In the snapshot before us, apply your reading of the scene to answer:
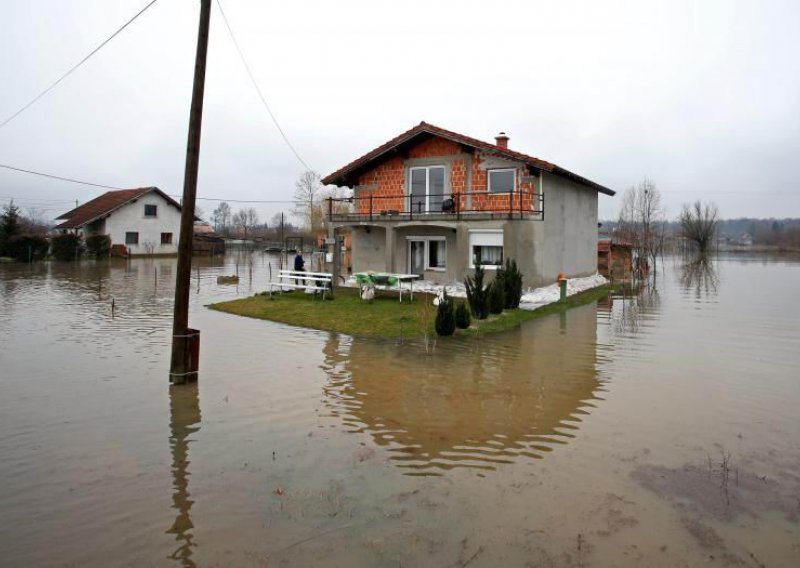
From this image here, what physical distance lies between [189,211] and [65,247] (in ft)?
137

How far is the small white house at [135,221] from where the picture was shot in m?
51.3

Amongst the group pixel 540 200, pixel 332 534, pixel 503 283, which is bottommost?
pixel 332 534

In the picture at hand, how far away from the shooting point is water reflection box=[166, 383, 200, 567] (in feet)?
15.8

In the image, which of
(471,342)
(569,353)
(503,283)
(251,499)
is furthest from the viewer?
(503,283)

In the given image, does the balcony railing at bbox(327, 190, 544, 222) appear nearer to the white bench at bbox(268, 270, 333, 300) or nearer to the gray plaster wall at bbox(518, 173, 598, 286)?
the gray plaster wall at bbox(518, 173, 598, 286)

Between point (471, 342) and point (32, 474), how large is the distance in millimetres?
9165

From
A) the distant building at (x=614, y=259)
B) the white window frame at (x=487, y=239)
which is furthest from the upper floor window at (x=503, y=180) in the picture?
the distant building at (x=614, y=259)

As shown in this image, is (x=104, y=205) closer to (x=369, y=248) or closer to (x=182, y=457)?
(x=369, y=248)

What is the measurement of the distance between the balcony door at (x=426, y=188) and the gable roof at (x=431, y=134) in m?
1.42

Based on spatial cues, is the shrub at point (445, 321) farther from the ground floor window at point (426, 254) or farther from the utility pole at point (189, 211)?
the ground floor window at point (426, 254)

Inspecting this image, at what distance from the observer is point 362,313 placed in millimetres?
16875

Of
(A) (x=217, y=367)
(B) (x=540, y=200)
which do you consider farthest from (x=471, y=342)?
(B) (x=540, y=200)

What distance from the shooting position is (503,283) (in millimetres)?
17344

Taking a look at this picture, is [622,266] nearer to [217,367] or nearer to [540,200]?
[540,200]
